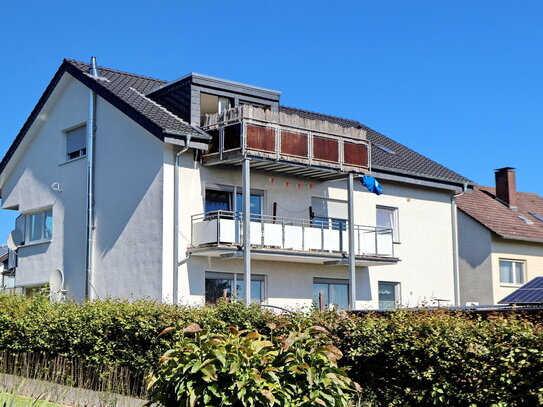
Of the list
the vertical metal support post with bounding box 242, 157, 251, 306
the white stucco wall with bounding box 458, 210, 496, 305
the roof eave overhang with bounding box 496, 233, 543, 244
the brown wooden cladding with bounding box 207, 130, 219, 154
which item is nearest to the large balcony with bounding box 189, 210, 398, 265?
the vertical metal support post with bounding box 242, 157, 251, 306

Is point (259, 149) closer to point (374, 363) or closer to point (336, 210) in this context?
point (336, 210)

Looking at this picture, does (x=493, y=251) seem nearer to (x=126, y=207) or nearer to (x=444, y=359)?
(x=126, y=207)

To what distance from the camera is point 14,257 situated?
2878cm

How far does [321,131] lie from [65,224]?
854 centimetres

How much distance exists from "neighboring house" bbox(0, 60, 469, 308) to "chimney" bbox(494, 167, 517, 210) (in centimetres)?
796

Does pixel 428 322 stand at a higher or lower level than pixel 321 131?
lower

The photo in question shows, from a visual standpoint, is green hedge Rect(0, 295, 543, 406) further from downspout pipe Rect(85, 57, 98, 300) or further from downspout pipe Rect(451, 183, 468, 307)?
downspout pipe Rect(451, 183, 468, 307)

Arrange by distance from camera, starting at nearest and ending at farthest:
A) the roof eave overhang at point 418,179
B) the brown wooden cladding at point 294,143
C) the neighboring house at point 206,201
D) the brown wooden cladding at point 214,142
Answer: the neighboring house at point 206,201
the brown wooden cladding at point 214,142
the brown wooden cladding at point 294,143
the roof eave overhang at point 418,179

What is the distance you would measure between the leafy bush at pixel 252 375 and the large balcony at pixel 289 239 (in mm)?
13913

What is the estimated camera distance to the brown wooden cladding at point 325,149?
23844 mm

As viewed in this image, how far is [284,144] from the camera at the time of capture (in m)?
23.0

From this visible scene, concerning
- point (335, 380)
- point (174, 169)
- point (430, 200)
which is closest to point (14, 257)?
point (174, 169)

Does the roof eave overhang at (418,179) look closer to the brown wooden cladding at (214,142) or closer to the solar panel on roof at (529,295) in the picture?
the brown wooden cladding at (214,142)

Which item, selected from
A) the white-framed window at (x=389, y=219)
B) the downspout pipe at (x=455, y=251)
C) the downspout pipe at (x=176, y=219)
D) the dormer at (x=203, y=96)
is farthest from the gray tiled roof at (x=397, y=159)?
the downspout pipe at (x=176, y=219)
